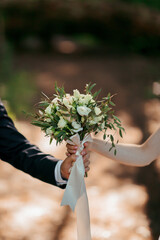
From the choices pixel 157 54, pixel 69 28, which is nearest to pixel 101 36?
pixel 69 28

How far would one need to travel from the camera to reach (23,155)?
2.60 meters

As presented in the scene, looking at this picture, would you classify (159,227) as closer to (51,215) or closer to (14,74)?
(51,215)

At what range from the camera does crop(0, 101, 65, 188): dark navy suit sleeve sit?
2547 mm

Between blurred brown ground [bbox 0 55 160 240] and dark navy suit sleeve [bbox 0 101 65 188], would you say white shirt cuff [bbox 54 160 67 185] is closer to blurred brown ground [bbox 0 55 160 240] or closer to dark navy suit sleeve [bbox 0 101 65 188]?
dark navy suit sleeve [bbox 0 101 65 188]

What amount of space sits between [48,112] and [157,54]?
10643 millimetres

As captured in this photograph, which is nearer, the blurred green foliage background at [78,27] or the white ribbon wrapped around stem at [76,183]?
the white ribbon wrapped around stem at [76,183]

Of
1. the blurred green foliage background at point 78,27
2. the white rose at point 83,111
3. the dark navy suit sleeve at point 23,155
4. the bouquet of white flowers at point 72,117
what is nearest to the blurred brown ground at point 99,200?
the dark navy suit sleeve at point 23,155

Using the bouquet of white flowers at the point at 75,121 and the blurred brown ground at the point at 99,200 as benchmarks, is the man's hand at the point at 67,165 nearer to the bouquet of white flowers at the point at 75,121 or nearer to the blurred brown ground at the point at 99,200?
the bouquet of white flowers at the point at 75,121

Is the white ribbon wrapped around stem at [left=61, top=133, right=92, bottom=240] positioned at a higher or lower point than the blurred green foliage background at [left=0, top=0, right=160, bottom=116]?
lower

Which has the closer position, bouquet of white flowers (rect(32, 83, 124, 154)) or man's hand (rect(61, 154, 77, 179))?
bouquet of white flowers (rect(32, 83, 124, 154))

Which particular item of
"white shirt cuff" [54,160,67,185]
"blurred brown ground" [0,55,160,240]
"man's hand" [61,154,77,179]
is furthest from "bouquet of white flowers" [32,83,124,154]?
"blurred brown ground" [0,55,160,240]

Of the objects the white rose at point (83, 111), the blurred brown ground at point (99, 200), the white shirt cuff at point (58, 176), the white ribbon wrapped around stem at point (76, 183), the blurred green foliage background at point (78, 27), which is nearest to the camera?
the white rose at point (83, 111)

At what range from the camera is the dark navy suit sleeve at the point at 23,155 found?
A: 255 cm

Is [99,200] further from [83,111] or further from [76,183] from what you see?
[83,111]
